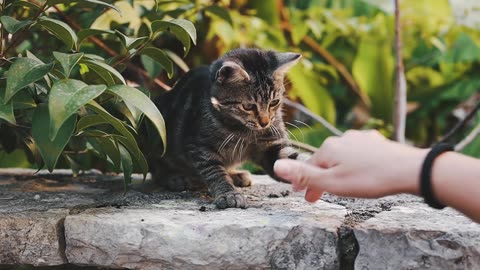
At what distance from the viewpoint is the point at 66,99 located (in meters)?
1.67

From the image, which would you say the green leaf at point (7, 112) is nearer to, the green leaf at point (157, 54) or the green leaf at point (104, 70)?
the green leaf at point (104, 70)

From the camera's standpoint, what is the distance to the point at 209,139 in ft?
8.33

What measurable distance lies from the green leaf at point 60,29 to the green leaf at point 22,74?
0.44 ft

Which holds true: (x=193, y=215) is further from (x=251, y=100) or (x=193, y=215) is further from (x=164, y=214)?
(x=251, y=100)

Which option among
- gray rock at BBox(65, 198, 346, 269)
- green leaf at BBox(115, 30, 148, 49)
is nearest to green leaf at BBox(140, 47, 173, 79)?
green leaf at BBox(115, 30, 148, 49)

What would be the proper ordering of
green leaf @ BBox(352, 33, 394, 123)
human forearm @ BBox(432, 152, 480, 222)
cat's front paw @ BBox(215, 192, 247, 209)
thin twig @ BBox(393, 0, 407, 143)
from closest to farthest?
human forearm @ BBox(432, 152, 480, 222)
cat's front paw @ BBox(215, 192, 247, 209)
thin twig @ BBox(393, 0, 407, 143)
green leaf @ BBox(352, 33, 394, 123)

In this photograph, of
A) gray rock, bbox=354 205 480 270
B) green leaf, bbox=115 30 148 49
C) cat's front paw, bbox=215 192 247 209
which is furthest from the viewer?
cat's front paw, bbox=215 192 247 209

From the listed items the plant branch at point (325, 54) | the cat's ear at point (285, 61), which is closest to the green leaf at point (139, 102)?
the cat's ear at point (285, 61)

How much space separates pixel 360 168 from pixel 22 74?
94 centimetres

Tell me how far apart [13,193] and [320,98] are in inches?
113

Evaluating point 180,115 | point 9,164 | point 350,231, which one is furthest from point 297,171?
point 9,164

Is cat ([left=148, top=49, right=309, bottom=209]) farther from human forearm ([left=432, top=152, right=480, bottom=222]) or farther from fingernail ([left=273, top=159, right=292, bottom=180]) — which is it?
human forearm ([left=432, top=152, right=480, bottom=222])

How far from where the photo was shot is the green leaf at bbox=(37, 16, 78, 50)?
1.93m

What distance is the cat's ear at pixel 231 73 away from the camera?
2.45 m
